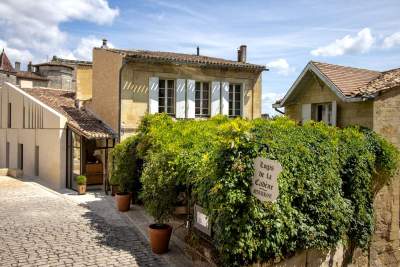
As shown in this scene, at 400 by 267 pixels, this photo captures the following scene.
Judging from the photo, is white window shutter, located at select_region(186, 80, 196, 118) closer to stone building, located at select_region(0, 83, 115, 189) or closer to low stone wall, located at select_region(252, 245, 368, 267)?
stone building, located at select_region(0, 83, 115, 189)

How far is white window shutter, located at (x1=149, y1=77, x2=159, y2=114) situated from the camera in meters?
15.8

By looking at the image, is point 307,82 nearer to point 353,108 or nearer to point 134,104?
point 353,108

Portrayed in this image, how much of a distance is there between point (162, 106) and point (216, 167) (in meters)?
9.87

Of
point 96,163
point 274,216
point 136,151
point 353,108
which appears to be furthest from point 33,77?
point 274,216

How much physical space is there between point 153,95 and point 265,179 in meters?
10.7

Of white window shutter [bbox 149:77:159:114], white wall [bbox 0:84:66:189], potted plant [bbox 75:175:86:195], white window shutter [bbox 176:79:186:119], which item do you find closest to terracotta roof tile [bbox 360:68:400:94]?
white window shutter [bbox 176:79:186:119]

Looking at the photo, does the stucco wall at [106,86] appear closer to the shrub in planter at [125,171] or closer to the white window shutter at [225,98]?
the shrub in planter at [125,171]

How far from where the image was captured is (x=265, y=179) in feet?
19.7

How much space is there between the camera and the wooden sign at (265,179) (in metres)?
5.68

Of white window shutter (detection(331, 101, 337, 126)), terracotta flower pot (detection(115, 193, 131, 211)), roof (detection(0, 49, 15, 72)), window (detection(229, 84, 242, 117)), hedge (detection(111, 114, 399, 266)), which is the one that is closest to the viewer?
hedge (detection(111, 114, 399, 266))

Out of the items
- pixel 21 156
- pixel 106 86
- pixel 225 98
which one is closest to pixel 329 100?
pixel 225 98

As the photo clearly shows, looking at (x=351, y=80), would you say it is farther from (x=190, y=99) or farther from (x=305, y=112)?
(x=190, y=99)

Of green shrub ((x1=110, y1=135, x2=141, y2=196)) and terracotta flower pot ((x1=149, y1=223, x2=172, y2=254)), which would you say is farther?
green shrub ((x1=110, y1=135, x2=141, y2=196))

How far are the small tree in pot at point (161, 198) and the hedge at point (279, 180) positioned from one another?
0.03 m
